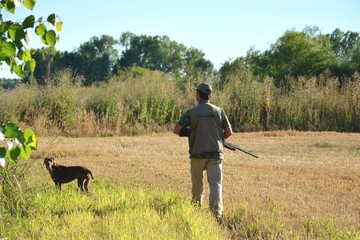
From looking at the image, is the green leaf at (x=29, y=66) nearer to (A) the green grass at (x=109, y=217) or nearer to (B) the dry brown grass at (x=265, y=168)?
(A) the green grass at (x=109, y=217)

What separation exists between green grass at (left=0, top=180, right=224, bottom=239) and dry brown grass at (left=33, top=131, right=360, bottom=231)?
0.76 m

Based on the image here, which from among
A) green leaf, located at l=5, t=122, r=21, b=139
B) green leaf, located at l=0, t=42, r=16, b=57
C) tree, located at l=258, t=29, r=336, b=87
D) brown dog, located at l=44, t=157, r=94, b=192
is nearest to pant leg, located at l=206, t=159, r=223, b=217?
brown dog, located at l=44, t=157, r=94, b=192

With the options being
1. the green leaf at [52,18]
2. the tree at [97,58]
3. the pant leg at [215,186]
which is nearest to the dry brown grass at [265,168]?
the pant leg at [215,186]

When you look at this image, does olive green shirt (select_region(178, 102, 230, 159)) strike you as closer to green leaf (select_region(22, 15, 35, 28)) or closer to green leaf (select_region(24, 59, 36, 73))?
green leaf (select_region(24, 59, 36, 73))

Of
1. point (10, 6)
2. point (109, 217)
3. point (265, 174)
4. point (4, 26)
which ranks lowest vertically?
point (109, 217)

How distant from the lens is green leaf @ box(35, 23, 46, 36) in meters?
2.66

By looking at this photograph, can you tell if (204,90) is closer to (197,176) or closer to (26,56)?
(197,176)

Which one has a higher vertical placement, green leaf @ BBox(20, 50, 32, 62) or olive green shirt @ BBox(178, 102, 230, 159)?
green leaf @ BBox(20, 50, 32, 62)

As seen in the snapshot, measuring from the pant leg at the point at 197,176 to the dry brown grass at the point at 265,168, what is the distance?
0.40m

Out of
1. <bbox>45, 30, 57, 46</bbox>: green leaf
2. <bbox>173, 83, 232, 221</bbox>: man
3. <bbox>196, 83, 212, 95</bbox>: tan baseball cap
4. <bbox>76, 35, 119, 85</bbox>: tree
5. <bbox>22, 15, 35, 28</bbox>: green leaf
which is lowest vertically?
<bbox>173, 83, 232, 221</bbox>: man

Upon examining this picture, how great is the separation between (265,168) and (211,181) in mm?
4019

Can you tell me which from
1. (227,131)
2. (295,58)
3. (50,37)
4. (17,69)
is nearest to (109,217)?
(227,131)

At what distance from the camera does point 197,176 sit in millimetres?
6242

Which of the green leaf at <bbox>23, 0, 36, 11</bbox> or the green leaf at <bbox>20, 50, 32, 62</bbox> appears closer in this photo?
the green leaf at <bbox>23, 0, 36, 11</bbox>
